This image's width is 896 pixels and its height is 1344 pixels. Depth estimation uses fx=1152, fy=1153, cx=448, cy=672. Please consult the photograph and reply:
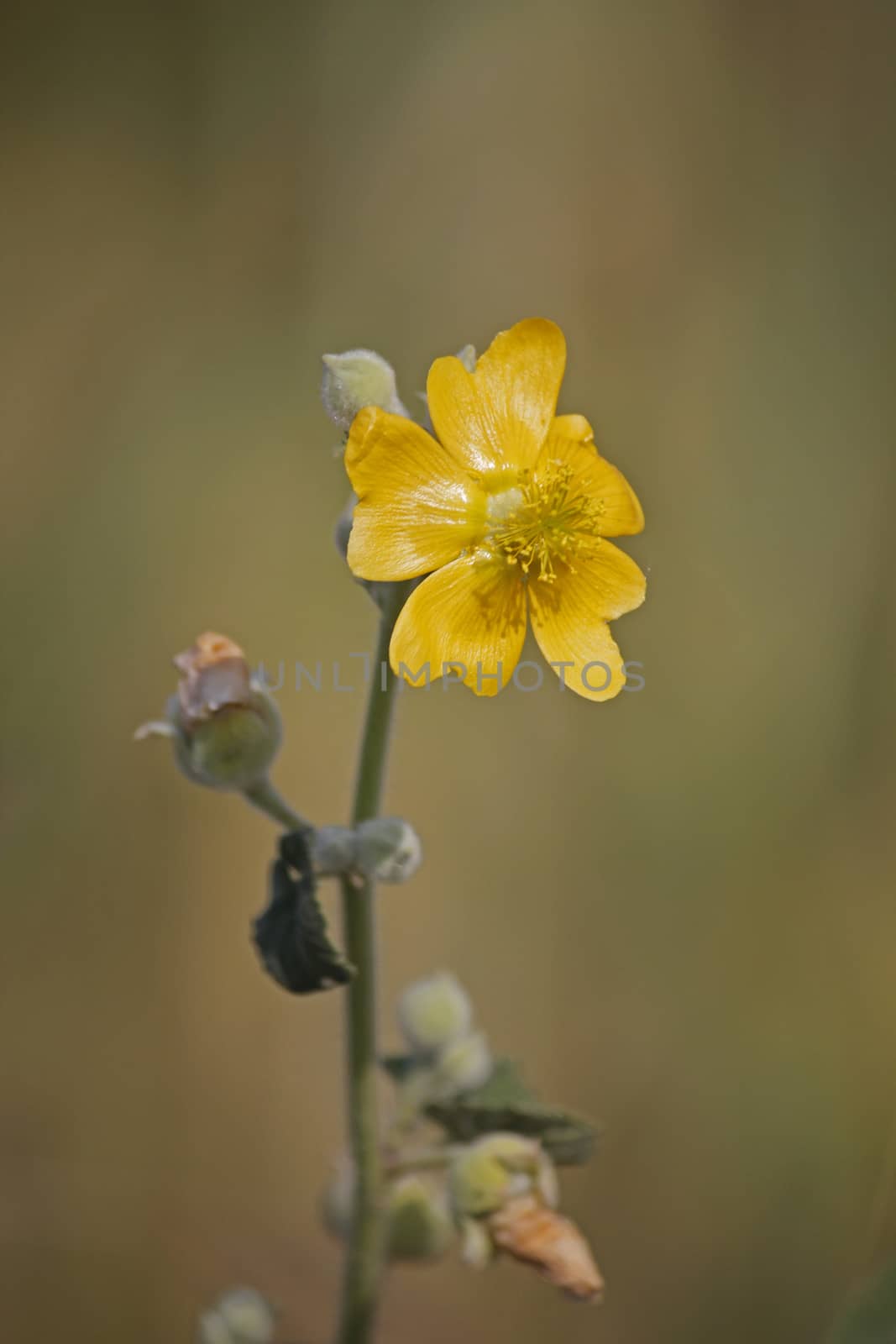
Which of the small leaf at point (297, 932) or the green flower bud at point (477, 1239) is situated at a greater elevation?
the small leaf at point (297, 932)

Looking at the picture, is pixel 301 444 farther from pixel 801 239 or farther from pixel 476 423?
pixel 476 423

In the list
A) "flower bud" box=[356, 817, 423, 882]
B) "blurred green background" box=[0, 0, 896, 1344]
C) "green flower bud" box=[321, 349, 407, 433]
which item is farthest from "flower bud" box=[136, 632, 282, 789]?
"blurred green background" box=[0, 0, 896, 1344]

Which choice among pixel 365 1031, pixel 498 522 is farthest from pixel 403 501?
pixel 365 1031

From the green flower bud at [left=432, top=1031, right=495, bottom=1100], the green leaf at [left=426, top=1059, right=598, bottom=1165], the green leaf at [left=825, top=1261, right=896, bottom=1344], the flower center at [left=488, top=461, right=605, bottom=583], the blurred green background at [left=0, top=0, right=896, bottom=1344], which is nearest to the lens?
the green leaf at [left=825, top=1261, right=896, bottom=1344]

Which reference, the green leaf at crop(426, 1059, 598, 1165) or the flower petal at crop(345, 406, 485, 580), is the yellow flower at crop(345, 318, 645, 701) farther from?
the green leaf at crop(426, 1059, 598, 1165)

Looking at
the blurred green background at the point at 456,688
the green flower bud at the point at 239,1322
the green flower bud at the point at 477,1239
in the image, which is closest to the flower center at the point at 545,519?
the green flower bud at the point at 477,1239

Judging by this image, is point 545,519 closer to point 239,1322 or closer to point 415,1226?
point 415,1226

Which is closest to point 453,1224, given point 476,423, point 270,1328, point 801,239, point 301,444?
point 270,1328

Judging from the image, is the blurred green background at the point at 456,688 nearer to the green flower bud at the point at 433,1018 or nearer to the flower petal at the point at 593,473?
the green flower bud at the point at 433,1018
